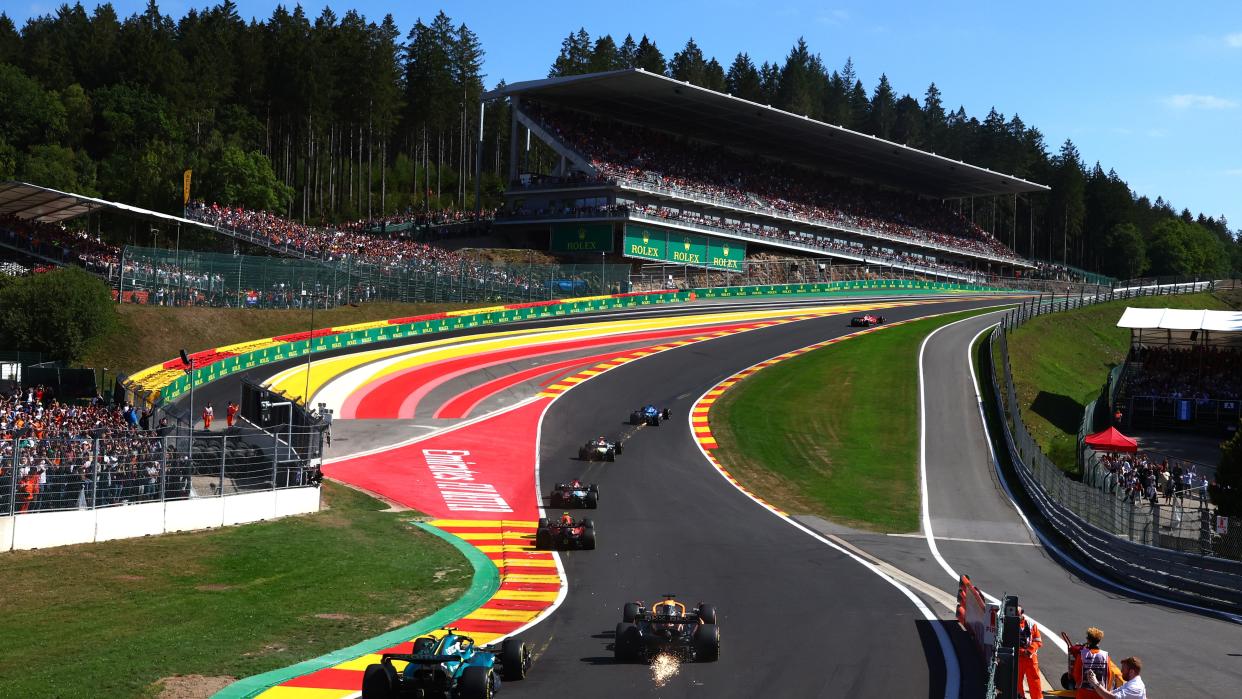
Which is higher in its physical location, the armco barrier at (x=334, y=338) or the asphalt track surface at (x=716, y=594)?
the armco barrier at (x=334, y=338)

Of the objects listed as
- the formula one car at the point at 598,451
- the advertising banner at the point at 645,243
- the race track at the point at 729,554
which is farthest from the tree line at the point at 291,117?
the formula one car at the point at 598,451

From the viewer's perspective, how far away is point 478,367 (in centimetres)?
5203

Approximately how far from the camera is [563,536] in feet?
81.6

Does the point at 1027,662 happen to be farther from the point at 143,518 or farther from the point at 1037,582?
the point at 143,518

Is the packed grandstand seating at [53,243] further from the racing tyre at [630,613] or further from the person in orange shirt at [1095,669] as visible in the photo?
the person in orange shirt at [1095,669]

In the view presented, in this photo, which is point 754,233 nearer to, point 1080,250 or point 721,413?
point 721,413

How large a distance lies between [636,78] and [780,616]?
68971 mm

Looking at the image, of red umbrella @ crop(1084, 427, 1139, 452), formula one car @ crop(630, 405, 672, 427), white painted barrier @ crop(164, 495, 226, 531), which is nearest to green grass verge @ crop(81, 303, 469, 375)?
formula one car @ crop(630, 405, 672, 427)

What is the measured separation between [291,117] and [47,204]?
48.0 meters

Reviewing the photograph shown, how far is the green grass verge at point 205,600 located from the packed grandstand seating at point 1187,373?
34.9 m

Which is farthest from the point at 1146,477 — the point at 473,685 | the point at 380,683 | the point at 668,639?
the point at 380,683

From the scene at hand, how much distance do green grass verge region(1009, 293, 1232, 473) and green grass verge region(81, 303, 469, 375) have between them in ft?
111

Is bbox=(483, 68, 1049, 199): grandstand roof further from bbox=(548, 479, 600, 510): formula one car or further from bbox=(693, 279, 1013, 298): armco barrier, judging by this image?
bbox=(548, 479, 600, 510): formula one car

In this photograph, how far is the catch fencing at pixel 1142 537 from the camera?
2167 centimetres
